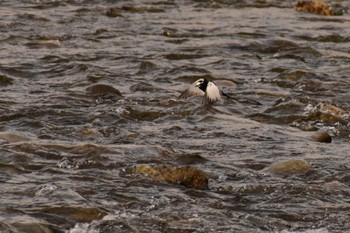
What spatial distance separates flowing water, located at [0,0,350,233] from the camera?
545 centimetres

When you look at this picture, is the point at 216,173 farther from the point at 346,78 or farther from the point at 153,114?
the point at 346,78

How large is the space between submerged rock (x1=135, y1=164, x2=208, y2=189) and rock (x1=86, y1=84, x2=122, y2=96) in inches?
96.9

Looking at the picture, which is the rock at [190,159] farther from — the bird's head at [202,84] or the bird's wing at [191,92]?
the bird's wing at [191,92]

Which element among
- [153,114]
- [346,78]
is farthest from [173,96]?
[346,78]

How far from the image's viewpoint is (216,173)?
20.4 feet

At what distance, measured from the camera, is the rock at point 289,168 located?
6.23m

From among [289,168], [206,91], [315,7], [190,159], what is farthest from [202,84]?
[315,7]

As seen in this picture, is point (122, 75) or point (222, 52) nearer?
point (122, 75)

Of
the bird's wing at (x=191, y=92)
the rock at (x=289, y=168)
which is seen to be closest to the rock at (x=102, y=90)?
the bird's wing at (x=191, y=92)

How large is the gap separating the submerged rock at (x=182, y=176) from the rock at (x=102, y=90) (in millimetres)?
2461

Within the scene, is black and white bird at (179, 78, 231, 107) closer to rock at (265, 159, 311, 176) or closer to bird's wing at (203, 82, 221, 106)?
bird's wing at (203, 82, 221, 106)

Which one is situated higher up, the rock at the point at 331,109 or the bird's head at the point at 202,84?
the bird's head at the point at 202,84

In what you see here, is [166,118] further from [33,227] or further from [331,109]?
[33,227]

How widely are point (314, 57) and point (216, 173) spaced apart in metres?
4.38
